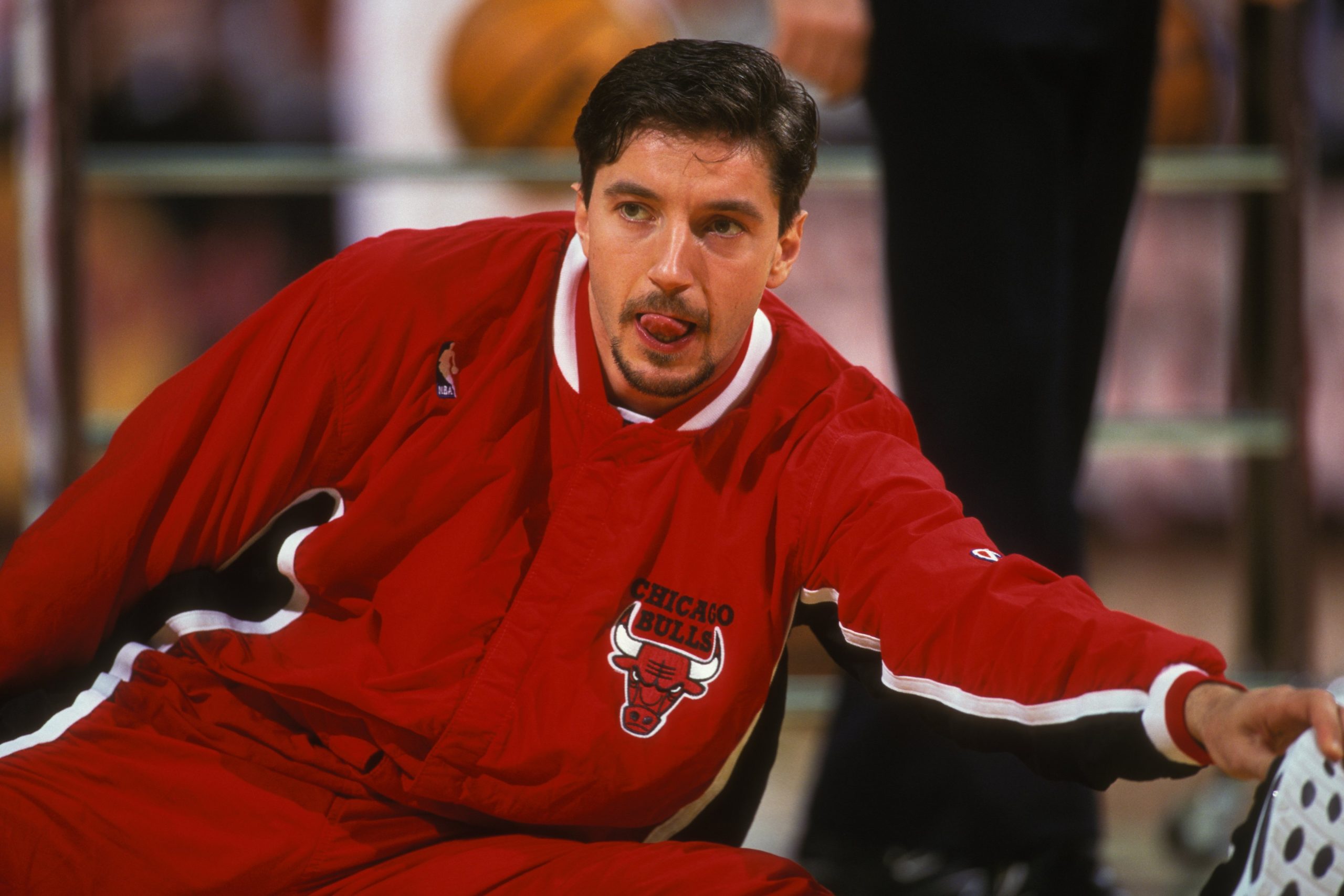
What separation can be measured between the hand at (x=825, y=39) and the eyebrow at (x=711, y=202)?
441 mm

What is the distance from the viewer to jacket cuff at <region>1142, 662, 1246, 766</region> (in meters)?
0.87

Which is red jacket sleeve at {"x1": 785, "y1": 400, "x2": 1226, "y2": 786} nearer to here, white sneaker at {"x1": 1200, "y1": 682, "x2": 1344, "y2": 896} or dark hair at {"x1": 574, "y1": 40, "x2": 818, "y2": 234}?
white sneaker at {"x1": 1200, "y1": 682, "x2": 1344, "y2": 896}

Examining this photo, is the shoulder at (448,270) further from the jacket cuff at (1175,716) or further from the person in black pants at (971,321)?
the jacket cuff at (1175,716)

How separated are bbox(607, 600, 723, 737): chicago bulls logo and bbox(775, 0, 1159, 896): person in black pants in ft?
1.46

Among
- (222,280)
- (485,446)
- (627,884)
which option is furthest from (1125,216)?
(222,280)

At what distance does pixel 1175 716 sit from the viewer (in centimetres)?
87

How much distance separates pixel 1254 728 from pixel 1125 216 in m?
0.88

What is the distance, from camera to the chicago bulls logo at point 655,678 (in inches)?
43.4

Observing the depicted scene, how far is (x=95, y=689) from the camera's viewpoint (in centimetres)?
120

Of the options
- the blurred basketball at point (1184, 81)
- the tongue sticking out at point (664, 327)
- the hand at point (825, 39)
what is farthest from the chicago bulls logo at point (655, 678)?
the blurred basketball at point (1184, 81)

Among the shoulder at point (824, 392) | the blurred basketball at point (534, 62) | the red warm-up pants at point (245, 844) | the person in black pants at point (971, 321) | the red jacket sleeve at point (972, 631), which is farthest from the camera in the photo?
the blurred basketball at point (534, 62)

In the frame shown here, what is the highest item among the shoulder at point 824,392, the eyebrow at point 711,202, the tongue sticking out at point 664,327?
the eyebrow at point 711,202

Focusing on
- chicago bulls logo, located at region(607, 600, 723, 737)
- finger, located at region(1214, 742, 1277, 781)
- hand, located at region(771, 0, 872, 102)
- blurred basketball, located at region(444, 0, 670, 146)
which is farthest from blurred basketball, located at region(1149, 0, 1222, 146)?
finger, located at region(1214, 742, 1277, 781)

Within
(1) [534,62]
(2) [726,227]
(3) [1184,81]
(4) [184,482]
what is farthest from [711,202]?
(3) [1184,81]
